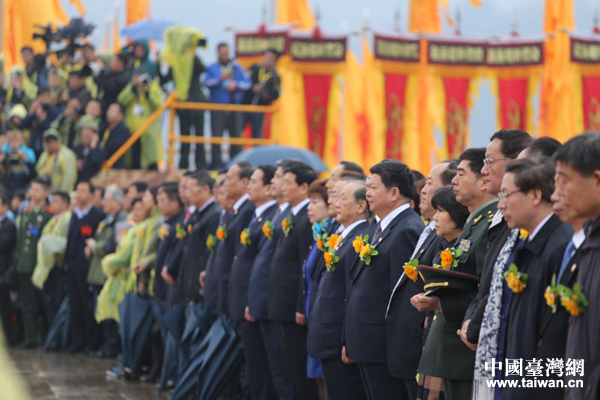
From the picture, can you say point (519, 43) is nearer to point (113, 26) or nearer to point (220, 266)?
point (113, 26)

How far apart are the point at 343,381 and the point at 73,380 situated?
169 inches

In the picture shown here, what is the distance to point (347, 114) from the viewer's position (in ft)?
73.5

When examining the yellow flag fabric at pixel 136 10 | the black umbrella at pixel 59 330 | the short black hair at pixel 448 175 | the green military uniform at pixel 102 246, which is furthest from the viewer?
the yellow flag fabric at pixel 136 10

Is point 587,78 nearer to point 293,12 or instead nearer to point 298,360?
point 293,12

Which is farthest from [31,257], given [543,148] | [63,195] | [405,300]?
[543,148]

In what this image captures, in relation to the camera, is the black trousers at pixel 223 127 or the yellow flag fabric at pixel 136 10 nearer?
the black trousers at pixel 223 127

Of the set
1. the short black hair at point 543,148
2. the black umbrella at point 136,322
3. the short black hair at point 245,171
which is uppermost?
the short black hair at point 543,148

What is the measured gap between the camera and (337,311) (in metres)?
6.44

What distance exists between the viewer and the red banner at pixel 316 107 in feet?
71.4

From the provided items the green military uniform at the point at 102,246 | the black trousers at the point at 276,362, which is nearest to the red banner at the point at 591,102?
the green military uniform at the point at 102,246

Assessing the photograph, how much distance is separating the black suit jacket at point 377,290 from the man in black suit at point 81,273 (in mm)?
6705

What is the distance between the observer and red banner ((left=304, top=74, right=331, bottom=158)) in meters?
21.8

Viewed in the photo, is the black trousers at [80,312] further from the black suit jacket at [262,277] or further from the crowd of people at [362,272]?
the black suit jacket at [262,277]

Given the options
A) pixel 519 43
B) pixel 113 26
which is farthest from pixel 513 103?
pixel 113 26
